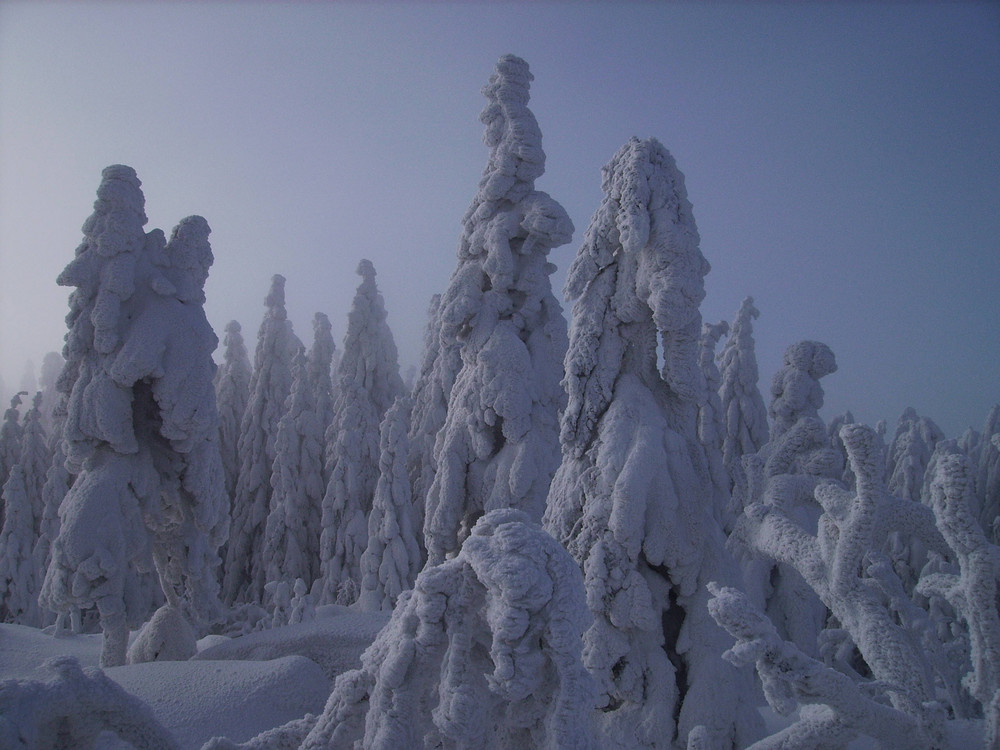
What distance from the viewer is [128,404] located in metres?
5.79

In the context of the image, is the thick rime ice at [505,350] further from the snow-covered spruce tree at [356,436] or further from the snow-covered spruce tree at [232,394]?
the snow-covered spruce tree at [232,394]

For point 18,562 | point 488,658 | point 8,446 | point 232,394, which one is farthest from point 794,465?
point 8,446

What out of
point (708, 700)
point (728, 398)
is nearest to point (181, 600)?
point (708, 700)

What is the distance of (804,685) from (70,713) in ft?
7.23

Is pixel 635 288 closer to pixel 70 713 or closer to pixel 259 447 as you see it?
pixel 70 713

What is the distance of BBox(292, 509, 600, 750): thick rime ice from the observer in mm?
1866

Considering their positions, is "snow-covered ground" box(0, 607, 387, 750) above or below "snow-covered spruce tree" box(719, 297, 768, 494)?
below

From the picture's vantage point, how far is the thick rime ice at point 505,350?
19.7 ft

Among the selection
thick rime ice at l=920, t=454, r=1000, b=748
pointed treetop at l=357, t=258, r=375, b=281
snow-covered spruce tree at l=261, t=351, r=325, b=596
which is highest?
pointed treetop at l=357, t=258, r=375, b=281

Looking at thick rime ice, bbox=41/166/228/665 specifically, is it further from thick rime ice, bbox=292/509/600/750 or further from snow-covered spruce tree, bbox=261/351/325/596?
snow-covered spruce tree, bbox=261/351/325/596

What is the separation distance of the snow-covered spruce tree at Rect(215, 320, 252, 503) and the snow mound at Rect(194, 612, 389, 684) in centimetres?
1073

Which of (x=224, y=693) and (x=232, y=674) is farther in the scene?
(x=232, y=674)

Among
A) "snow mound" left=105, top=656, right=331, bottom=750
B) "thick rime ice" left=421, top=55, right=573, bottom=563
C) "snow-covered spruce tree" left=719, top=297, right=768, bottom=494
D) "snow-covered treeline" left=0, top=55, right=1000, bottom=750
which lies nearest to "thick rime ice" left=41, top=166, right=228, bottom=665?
"snow-covered treeline" left=0, top=55, right=1000, bottom=750

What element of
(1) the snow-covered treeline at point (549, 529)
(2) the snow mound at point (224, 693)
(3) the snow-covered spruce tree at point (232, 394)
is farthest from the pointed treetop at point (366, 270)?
(2) the snow mound at point (224, 693)
